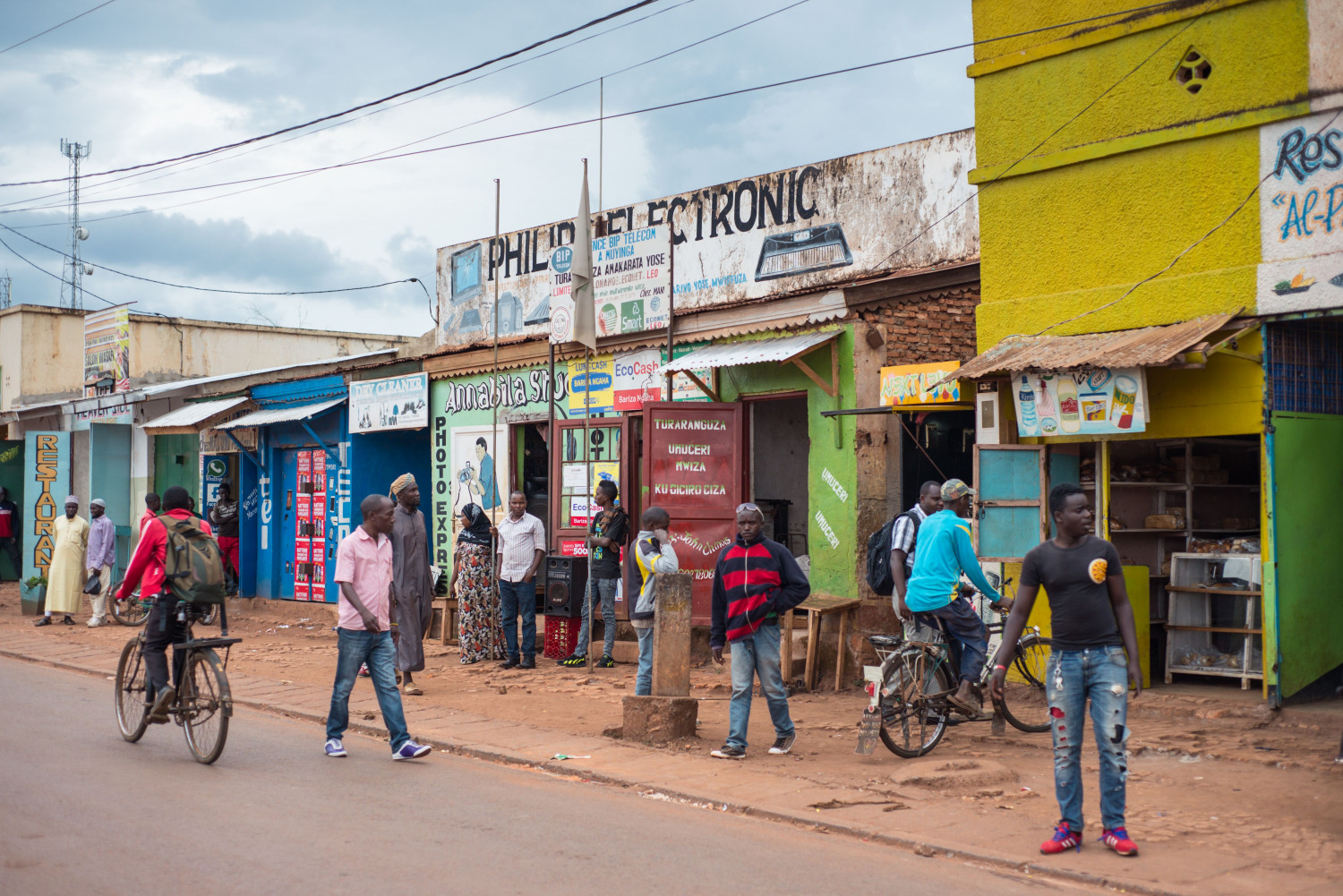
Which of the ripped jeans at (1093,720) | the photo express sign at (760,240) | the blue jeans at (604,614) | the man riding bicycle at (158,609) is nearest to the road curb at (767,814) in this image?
the ripped jeans at (1093,720)

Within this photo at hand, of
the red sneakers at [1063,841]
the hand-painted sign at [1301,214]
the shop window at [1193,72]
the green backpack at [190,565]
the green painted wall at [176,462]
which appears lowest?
the red sneakers at [1063,841]

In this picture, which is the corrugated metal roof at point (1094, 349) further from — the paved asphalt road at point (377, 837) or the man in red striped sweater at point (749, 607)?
the paved asphalt road at point (377, 837)

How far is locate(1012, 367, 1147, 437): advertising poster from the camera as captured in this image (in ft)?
31.3

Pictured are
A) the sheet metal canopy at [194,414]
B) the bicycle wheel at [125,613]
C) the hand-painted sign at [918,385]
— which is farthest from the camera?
the sheet metal canopy at [194,414]

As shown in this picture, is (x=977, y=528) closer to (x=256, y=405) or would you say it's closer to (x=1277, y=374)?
(x=1277, y=374)

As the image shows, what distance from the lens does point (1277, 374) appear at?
30.5ft

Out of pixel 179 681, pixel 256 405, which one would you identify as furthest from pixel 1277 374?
pixel 256 405

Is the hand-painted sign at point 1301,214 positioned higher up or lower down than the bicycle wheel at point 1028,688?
higher up

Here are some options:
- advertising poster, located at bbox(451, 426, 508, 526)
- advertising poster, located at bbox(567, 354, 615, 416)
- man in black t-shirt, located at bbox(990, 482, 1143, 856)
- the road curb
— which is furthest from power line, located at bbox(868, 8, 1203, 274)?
the road curb

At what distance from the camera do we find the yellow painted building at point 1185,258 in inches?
358

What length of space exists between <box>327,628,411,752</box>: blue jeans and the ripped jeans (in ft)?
14.6

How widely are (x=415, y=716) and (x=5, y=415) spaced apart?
21180mm

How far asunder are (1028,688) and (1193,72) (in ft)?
17.2

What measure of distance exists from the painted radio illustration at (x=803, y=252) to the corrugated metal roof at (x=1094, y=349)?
2.79 m
